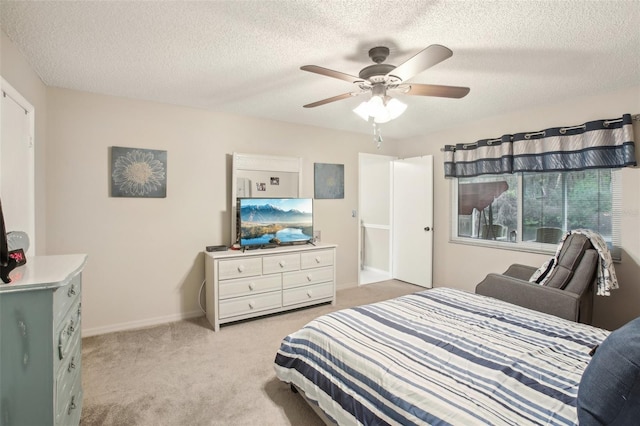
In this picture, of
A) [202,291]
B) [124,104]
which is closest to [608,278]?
[202,291]

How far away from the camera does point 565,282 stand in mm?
2465

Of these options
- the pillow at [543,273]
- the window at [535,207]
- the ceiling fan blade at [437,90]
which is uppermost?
the ceiling fan blade at [437,90]

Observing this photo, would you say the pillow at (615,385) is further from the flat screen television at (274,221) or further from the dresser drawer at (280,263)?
the flat screen television at (274,221)

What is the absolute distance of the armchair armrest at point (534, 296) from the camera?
7.42 ft

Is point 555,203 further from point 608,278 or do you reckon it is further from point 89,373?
point 89,373

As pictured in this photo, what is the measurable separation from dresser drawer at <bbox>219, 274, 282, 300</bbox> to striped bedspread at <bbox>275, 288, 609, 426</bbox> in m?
1.31

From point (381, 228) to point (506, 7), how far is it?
4.20 m

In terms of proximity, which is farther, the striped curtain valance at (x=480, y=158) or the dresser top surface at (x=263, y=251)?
the striped curtain valance at (x=480, y=158)

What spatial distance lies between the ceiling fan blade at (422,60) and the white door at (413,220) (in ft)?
9.15

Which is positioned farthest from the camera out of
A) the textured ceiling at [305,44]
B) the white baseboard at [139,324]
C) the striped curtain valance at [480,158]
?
the striped curtain valance at [480,158]

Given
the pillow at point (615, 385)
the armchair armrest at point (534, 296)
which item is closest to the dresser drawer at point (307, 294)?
the armchair armrest at point (534, 296)

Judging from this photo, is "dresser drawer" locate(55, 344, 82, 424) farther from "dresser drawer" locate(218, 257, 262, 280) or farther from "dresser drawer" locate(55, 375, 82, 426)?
"dresser drawer" locate(218, 257, 262, 280)

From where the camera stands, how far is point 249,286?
10.9 ft

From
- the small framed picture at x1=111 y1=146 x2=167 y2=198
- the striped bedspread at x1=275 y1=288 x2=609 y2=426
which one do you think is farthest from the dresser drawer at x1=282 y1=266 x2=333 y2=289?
the small framed picture at x1=111 y1=146 x2=167 y2=198
